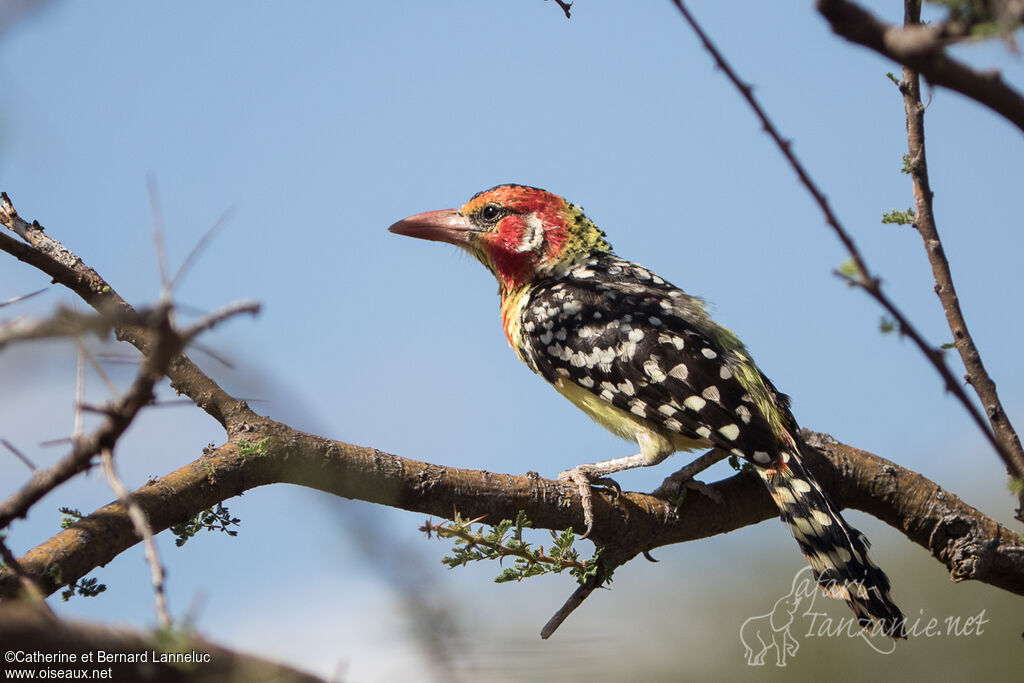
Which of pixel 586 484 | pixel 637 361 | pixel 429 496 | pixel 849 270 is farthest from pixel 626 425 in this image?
pixel 849 270

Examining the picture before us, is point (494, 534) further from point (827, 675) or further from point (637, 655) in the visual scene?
point (827, 675)

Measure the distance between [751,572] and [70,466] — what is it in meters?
9.35

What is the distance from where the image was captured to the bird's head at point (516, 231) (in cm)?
560

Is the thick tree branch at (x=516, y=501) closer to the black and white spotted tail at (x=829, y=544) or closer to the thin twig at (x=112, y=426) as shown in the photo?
the black and white spotted tail at (x=829, y=544)

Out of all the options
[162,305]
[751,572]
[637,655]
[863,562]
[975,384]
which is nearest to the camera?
[162,305]

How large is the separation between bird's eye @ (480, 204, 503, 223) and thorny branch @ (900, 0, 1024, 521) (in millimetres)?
3300

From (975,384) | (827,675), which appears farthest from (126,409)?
(827,675)

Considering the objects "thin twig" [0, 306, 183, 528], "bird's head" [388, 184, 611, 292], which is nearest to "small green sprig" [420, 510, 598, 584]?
"thin twig" [0, 306, 183, 528]

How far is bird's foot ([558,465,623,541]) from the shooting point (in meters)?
3.63

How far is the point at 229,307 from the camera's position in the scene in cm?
109

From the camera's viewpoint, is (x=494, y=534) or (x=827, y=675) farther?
(x=827, y=675)

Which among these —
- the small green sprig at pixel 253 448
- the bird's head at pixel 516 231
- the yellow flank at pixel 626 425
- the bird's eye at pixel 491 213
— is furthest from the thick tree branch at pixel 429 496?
the bird's eye at pixel 491 213

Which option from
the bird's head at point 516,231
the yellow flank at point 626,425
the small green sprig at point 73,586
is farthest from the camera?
the bird's head at point 516,231

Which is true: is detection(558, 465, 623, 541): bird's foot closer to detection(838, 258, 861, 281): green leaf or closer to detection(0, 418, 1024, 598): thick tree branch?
detection(0, 418, 1024, 598): thick tree branch
